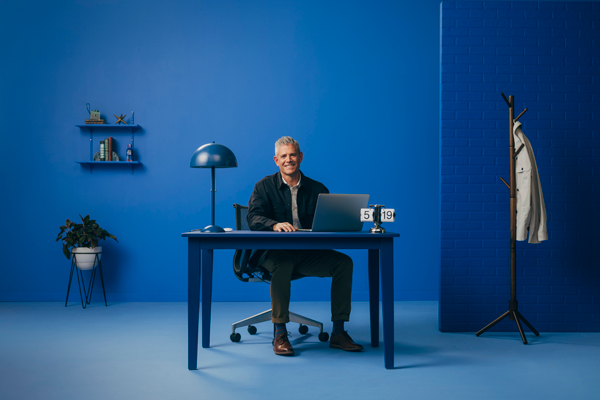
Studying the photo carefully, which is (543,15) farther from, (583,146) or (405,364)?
(405,364)

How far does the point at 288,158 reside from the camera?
9.29 feet

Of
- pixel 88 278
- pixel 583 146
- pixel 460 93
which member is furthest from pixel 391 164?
pixel 88 278

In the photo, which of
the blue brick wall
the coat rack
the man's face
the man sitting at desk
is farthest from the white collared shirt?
the coat rack

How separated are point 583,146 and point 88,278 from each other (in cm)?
459

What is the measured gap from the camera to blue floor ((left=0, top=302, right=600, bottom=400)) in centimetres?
196

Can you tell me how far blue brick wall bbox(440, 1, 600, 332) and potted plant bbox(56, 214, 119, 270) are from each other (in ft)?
10.4

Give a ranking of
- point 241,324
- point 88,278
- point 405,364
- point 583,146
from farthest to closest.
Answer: point 88,278, point 583,146, point 241,324, point 405,364

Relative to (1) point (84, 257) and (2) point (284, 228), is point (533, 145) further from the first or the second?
(1) point (84, 257)

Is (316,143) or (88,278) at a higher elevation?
(316,143)

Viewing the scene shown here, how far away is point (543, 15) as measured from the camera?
3.25m

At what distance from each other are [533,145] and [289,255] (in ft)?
6.63

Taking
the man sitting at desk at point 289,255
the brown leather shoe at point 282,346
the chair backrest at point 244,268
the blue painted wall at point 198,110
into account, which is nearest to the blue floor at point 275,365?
the brown leather shoe at point 282,346

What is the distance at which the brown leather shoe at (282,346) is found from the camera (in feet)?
8.22

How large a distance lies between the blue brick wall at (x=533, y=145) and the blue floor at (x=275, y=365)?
0.35 metres
